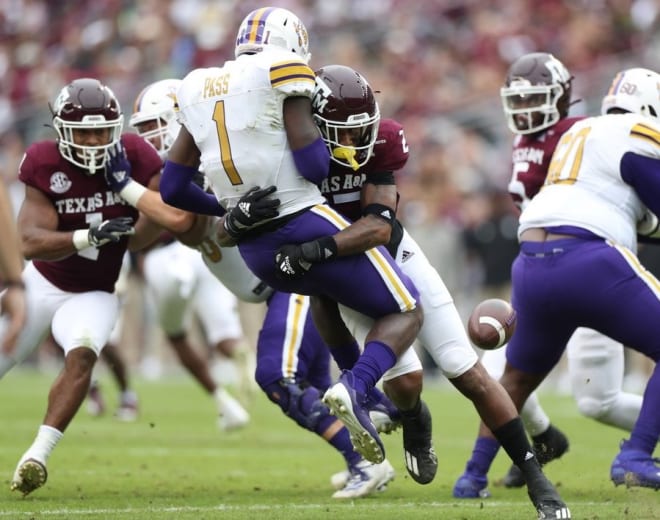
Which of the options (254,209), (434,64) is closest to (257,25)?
(254,209)

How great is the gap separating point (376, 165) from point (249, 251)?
2.12 ft

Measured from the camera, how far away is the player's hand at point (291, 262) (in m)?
5.08

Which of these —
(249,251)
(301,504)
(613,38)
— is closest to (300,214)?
(249,251)

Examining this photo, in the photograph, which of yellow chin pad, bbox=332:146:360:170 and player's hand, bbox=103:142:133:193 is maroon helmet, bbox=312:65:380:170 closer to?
yellow chin pad, bbox=332:146:360:170

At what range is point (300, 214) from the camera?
521cm

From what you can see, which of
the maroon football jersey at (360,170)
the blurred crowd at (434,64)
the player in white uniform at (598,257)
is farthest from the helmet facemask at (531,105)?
the blurred crowd at (434,64)

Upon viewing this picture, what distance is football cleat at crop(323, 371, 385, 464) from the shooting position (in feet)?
16.0

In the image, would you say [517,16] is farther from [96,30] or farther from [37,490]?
[37,490]

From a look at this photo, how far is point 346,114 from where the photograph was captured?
207 inches

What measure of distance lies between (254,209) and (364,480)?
1.77 metres

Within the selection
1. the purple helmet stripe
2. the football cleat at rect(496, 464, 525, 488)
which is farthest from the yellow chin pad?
the football cleat at rect(496, 464, 525, 488)

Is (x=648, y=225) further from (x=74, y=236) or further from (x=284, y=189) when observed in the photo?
(x=74, y=236)

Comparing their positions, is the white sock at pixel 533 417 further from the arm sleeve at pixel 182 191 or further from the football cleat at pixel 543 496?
the arm sleeve at pixel 182 191

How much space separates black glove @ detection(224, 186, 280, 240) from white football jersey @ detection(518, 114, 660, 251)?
4.41 ft
